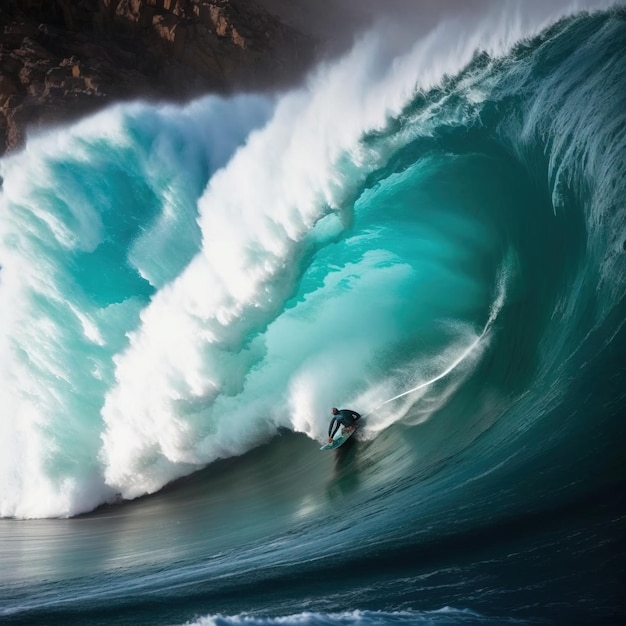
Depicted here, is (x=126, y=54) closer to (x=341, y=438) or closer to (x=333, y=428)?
(x=333, y=428)

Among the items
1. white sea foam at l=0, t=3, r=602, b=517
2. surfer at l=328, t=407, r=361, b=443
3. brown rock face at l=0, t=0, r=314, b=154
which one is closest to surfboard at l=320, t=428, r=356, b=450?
surfer at l=328, t=407, r=361, b=443

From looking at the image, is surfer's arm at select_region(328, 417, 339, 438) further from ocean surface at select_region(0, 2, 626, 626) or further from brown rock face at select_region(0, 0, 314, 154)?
brown rock face at select_region(0, 0, 314, 154)

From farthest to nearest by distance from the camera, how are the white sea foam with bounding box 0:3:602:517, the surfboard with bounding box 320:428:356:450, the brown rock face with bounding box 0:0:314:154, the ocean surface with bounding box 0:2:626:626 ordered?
the brown rock face with bounding box 0:0:314:154
the white sea foam with bounding box 0:3:602:517
the surfboard with bounding box 320:428:356:450
the ocean surface with bounding box 0:2:626:626

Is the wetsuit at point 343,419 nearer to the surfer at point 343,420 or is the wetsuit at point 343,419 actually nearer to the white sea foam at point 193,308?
the surfer at point 343,420

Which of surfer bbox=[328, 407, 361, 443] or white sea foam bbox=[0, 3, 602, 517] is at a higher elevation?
white sea foam bbox=[0, 3, 602, 517]

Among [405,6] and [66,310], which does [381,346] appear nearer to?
[66,310]

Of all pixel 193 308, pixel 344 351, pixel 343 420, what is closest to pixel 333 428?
pixel 343 420

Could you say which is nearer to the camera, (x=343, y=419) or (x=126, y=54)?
(x=343, y=419)

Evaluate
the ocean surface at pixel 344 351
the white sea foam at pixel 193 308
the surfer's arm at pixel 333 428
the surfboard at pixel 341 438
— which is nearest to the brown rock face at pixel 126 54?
the ocean surface at pixel 344 351
